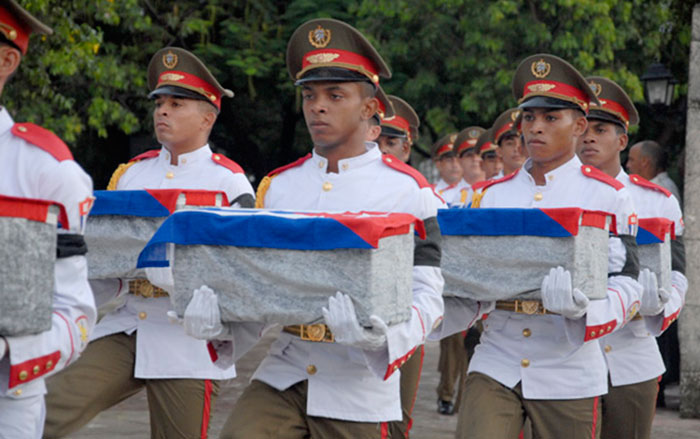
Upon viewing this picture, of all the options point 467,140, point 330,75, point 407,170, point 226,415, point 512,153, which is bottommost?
point 226,415

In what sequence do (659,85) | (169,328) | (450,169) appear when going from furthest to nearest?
(659,85) → (450,169) → (169,328)

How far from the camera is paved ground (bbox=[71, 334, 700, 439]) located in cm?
885

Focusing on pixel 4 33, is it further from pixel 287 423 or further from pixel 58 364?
pixel 287 423

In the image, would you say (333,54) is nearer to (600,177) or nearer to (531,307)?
(531,307)

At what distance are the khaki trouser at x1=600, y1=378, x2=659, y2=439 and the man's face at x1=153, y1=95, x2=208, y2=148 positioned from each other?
288 centimetres

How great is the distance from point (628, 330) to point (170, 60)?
10.4 feet

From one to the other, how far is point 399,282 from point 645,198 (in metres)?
3.74

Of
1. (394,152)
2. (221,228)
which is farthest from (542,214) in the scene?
(394,152)

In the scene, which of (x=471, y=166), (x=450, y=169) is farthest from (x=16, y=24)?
(x=450, y=169)

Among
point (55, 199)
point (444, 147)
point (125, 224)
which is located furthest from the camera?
point (444, 147)

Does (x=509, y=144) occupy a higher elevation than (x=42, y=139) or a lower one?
higher

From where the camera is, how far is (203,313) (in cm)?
387

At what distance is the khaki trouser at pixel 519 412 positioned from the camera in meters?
5.20

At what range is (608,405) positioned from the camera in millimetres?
6551
